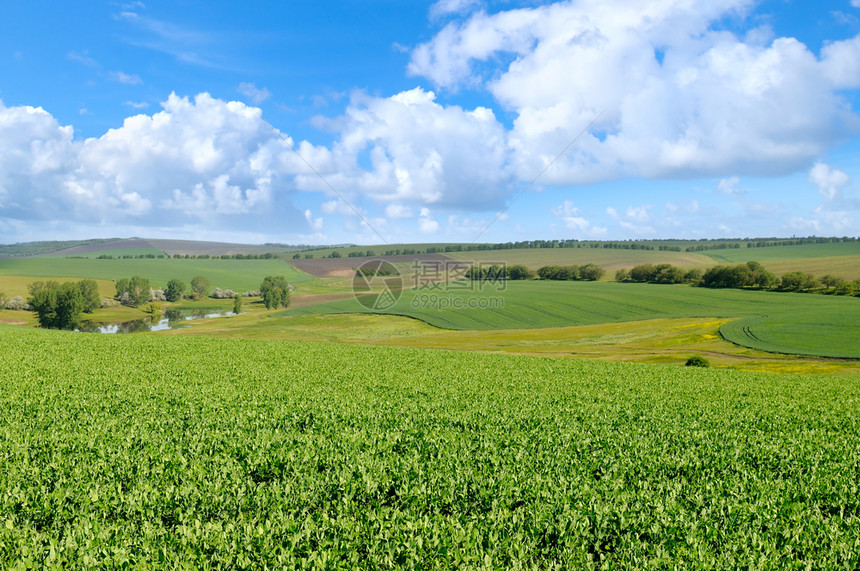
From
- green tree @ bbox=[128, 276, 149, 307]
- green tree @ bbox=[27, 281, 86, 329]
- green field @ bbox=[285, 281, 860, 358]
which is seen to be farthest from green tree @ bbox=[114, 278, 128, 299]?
green field @ bbox=[285, 281, 860, 358]

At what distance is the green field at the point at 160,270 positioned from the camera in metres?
139

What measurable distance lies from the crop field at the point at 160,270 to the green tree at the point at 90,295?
21.4m

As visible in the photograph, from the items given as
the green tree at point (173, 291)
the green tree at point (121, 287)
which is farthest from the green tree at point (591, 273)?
the green tree at point (121, 287)

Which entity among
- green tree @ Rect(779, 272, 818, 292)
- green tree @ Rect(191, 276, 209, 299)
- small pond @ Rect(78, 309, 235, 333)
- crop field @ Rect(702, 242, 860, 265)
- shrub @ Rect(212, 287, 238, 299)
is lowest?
small pond @ Rect(78, 309, 235, 333)

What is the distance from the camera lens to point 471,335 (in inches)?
3201

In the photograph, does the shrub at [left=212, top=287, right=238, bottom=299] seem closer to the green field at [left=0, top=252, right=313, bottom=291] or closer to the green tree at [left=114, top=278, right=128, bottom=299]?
the green field at [left=0, top=252, right=313, bottom=291]

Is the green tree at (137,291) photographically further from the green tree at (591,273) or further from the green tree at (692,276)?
the green tree at (692,276)

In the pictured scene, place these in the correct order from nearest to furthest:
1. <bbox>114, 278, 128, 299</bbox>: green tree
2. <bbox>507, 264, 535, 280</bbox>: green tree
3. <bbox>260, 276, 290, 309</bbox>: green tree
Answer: <bbox>260, 276, 290, 309</bbox>: green tree
<bbox>114, 278, 128, 299</bbox>: green tree
<bbox>507, 264, 535, 280</bbox>: green tree

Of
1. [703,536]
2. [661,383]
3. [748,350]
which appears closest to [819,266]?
[748,350]

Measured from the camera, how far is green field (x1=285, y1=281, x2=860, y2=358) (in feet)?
236

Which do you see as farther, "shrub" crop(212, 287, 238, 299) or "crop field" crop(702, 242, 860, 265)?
"crop field" crop(702, 242, 860, 265)

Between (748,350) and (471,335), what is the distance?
3915 centimetres

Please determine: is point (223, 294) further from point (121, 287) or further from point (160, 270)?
point (160, 270)

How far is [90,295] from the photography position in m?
109
